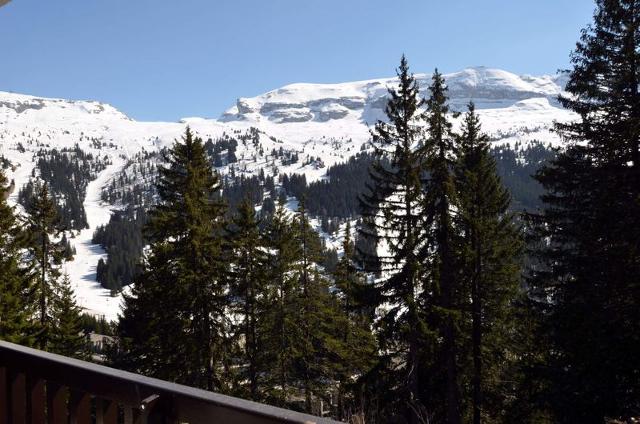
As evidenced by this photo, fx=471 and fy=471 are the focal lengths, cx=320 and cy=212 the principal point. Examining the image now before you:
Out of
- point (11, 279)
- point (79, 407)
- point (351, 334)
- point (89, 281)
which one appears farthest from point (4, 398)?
point (89, 281)

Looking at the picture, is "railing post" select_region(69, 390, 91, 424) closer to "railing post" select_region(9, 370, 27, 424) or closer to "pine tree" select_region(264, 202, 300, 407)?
"railing post" select_region(9, 370, 27, 424)

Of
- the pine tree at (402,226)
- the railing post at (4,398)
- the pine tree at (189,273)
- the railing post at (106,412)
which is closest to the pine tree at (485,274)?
the pine tree at (402,226)

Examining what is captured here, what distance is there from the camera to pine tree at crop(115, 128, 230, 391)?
58.5 feet

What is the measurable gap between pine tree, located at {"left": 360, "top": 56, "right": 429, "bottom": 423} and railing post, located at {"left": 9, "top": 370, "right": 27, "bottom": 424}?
14096 mm

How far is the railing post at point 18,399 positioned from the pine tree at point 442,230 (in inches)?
567

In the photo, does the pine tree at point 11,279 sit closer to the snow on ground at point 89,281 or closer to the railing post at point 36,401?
the railing post at point 36,401

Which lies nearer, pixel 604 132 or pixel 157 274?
pixel 604 132

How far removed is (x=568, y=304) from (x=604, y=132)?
469cm

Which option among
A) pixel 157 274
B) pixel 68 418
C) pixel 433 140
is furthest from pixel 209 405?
pixel 157 274

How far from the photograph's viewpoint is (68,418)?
8.59 ft

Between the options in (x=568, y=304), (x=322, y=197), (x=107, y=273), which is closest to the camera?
(x=568, y=304)

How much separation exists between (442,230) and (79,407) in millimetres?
15085

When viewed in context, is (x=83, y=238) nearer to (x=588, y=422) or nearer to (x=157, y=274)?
(x=157, y=274)

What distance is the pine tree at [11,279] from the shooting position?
16562 millimetres
